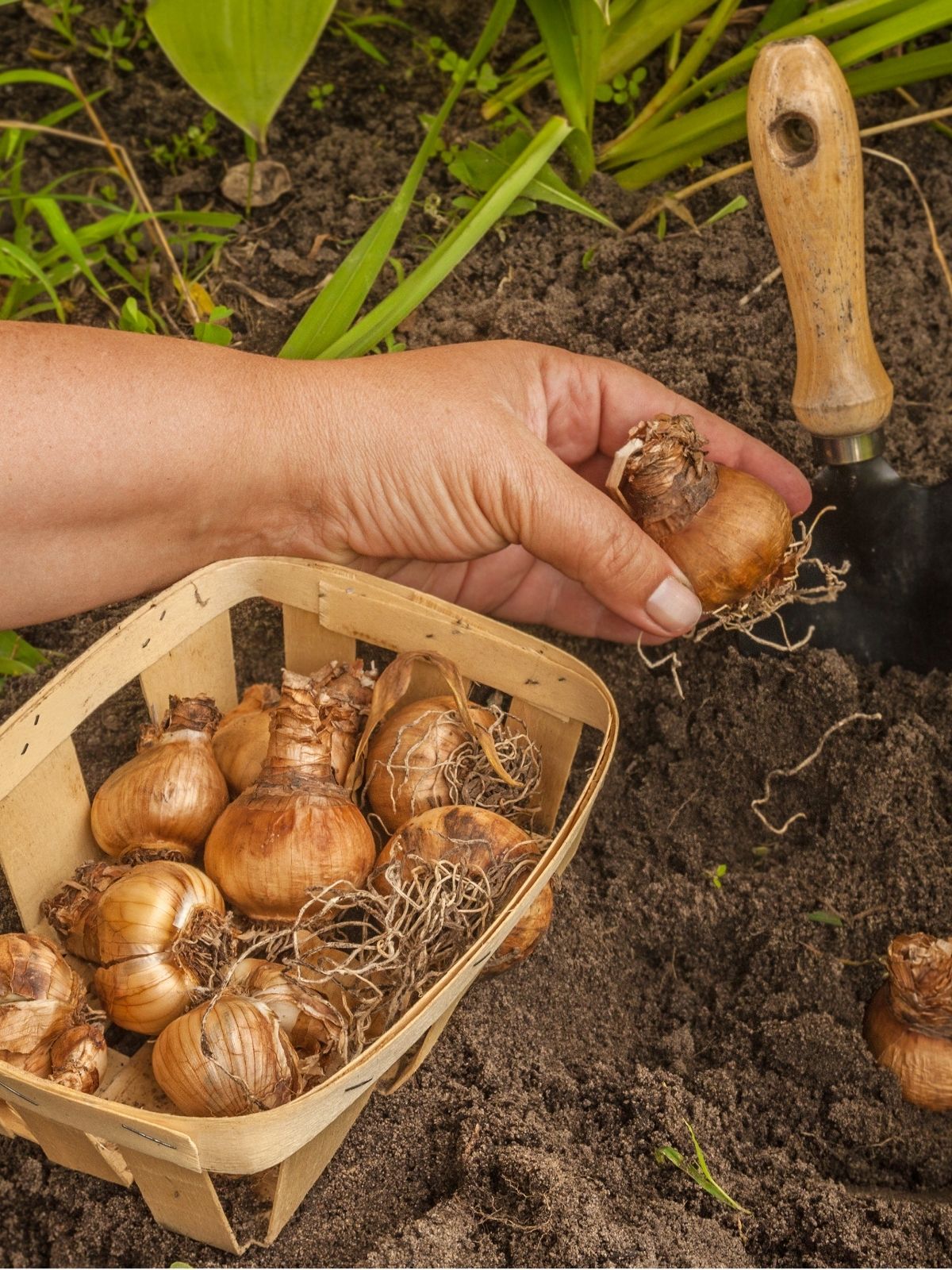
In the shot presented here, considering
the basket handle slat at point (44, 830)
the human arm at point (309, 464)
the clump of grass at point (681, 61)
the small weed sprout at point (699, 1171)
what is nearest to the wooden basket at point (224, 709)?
the basket handle slat at point (44, 830)

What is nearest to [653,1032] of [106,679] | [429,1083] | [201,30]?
[429,1083]

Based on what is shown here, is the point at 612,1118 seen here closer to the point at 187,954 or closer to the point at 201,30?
the point at 187,954

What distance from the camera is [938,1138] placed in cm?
118

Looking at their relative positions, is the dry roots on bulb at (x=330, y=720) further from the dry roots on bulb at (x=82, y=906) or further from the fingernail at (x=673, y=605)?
the fingernail at (x=673, y=605)

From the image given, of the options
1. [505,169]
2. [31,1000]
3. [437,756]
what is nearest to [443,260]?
[505,169]

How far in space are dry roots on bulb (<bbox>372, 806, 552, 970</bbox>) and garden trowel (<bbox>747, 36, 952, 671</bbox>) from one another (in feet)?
1.79

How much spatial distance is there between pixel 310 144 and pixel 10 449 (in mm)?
911

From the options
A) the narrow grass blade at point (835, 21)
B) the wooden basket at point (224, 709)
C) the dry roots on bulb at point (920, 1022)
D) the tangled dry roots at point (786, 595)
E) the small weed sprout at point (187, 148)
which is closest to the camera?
the wooden basket at point (224, 709)

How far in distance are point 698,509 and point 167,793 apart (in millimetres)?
659

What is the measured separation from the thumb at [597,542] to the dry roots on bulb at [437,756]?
0.19 m

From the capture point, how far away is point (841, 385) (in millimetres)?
1340

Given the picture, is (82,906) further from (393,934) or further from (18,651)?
(18,651)

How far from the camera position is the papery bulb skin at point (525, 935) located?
1198 millimetres

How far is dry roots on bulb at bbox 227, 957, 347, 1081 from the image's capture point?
108 cm
